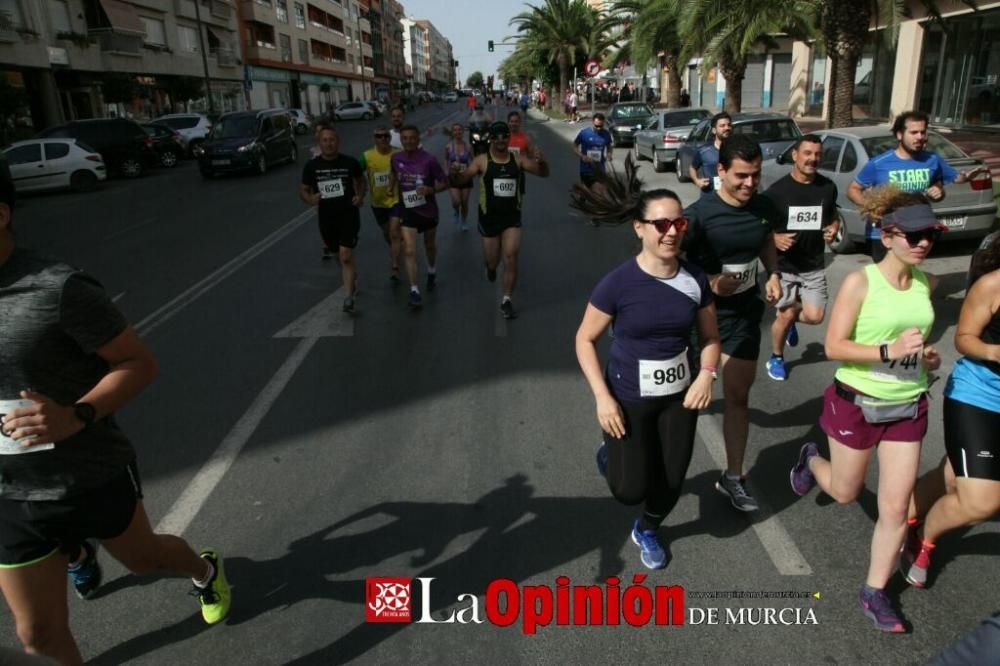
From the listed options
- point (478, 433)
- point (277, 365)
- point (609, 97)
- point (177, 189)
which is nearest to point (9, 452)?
point (478, 433)

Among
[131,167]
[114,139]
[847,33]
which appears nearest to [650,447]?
[847,33]

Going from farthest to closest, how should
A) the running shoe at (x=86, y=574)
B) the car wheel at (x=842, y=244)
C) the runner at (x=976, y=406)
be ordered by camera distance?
the car wheel at (x=842, y=244)
the running shoe at (x=86, y=574)
the runner at (x=976, y=406)

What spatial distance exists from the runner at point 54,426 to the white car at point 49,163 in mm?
19445

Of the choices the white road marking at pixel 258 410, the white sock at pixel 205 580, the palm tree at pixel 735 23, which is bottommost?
the white road marking at pixel 258 410

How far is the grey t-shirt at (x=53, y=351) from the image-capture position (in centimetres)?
206

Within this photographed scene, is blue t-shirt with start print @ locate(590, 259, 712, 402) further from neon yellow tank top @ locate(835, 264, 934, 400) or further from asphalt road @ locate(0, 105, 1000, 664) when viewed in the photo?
asphalt road @ locate(0, 105, 1000, 664)

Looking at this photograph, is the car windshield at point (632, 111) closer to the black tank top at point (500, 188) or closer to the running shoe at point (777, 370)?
the black tank top at point (500, 188)

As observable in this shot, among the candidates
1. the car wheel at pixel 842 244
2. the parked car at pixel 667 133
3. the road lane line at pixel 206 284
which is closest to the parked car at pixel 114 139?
the road lane line at pixel 206 284

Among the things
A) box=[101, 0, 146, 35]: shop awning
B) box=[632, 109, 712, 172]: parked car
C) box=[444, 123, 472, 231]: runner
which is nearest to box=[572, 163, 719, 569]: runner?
box=[444, 123, 472, 231]: runner

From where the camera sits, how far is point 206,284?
8.80 m

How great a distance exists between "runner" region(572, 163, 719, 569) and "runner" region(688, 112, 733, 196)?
6.74ft

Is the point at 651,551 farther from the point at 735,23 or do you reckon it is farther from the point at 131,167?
the point at 131,167

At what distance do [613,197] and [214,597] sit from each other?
8.49ft

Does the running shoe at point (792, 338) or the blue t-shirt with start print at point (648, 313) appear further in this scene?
the running shoe at point (792, 338)
